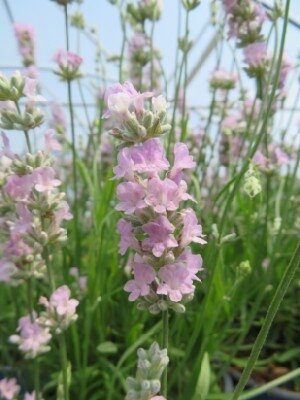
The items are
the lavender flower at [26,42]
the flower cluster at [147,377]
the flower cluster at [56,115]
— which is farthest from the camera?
the flower cluster at [56,115]

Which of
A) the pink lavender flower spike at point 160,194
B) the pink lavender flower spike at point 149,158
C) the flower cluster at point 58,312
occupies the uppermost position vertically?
the pink lavender flower spike at point 149,158

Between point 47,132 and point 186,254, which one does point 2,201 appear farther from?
point 186,254

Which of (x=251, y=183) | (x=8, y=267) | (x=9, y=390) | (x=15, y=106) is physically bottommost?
(x=9, y=390)

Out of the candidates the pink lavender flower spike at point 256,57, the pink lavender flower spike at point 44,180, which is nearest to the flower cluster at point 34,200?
the pink lavender flower spike at point 44,180

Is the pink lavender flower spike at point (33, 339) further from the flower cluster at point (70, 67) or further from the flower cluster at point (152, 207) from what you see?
the flower cluster at point (70, 67)

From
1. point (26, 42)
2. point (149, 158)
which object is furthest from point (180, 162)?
point (26, 42)

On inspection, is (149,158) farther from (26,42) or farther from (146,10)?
(26,42)

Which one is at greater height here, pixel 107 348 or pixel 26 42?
pixel 26 42

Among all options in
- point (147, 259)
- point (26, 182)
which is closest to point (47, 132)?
point (26, 182)

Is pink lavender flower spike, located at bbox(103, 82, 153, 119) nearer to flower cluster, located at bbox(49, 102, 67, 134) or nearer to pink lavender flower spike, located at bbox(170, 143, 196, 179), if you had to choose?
pink lavender flower spike, located at bbox(170, 143, 196, 179)
